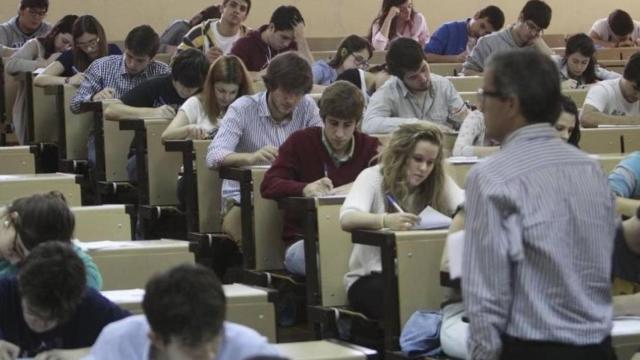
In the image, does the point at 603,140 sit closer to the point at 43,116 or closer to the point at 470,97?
the point at 470,97

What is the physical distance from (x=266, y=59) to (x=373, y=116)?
4.68 ft

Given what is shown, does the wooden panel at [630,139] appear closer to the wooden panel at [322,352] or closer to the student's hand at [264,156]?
the student's hand at [264,156]

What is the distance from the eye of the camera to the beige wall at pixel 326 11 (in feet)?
35.3

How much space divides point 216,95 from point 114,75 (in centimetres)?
110

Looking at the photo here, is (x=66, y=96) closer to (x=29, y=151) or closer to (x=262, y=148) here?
(x=29, y=151)

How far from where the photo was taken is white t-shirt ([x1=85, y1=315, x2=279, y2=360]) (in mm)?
2715

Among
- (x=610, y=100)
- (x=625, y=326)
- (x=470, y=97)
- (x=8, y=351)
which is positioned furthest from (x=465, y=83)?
(x=8, y=351)

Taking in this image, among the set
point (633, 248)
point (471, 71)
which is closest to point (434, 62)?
point (471, 71)

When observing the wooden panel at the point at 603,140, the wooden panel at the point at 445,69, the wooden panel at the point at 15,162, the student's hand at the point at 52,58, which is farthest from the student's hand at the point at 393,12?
the wooden panel at the point at 15,162

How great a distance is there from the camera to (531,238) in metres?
2.73

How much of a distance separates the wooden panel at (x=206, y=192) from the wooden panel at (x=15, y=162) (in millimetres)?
716

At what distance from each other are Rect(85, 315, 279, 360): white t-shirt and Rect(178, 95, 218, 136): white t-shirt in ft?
11.7

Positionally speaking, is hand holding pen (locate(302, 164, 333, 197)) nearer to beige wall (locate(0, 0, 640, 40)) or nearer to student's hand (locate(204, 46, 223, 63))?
student's hand (locate(204, 46, 223, 63))

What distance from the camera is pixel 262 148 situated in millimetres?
5863
